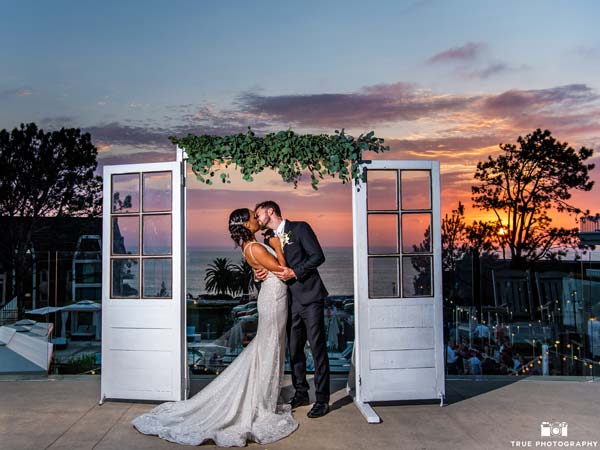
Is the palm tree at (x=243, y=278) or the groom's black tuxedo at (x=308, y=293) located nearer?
the groom's black tuxedo at (x=308, y=293)

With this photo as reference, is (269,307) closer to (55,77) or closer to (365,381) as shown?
(365,381)

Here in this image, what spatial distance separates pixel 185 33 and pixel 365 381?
280 inches

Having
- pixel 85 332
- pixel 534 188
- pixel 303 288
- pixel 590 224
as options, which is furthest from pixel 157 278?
pixel 534 188

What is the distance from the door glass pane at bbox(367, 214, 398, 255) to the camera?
5.09m

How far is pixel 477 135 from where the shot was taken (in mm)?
16234

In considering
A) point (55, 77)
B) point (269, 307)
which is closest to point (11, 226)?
point (55, 77)

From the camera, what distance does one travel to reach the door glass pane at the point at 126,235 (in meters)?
5.21

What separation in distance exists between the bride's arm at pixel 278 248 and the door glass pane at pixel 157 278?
33.4 inches

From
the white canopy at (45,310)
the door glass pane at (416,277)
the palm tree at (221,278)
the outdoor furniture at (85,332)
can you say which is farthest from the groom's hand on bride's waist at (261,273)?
Answer: the palm tree at (221,278)

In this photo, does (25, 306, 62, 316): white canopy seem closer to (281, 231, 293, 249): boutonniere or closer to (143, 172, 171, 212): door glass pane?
(143, 172, 171, 212): door glass pane

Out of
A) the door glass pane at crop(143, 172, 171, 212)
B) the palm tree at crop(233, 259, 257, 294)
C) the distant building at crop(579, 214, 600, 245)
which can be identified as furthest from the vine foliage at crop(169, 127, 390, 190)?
the distant building at crop(579, 214, 600, 245)

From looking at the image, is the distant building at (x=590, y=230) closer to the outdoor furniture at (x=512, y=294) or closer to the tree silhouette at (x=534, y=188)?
the tree silhouette at (x=534, y=188)

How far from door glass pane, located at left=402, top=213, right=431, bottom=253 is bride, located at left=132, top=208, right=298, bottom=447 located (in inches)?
39.6
